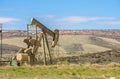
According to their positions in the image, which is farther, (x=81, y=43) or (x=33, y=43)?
(x=81, y=43)

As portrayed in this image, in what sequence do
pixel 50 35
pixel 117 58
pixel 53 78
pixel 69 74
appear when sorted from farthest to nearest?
pixel 117 58, pixel 50 35, pixel 69 74, pixel 53 78

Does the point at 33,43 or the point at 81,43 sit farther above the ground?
the point at 81,43

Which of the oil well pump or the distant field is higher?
the distant field

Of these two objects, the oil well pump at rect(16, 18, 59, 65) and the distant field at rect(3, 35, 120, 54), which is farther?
the distant field at rect(3, 35, 120, 54)

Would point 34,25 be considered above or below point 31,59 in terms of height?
above

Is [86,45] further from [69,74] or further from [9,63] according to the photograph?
[69,74]

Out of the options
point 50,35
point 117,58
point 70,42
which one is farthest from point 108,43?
point 50,35

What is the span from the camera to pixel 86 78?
89.4 ft

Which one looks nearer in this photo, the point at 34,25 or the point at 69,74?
the point at 69,74

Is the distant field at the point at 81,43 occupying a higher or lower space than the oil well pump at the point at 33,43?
higher

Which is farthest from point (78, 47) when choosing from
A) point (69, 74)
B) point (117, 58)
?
point (69, 74)

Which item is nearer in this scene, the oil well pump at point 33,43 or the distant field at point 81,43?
the oil well pump at point 33,43

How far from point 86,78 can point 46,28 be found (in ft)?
54.9

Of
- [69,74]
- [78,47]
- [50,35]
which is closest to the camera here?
[69,74]
